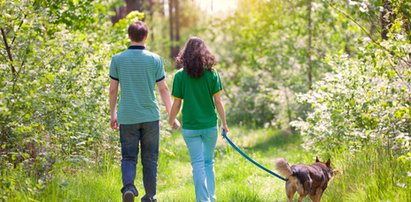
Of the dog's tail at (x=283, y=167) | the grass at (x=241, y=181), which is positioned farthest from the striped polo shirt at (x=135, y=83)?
the dog's tail at (x=283, y=167)

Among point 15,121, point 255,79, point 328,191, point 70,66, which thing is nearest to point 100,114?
point 70,66

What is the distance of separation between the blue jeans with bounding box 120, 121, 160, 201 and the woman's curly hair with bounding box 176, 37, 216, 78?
69cm

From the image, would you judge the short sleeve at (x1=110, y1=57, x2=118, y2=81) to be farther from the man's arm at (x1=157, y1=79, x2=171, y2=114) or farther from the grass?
the grass

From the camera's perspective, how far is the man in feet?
20.1

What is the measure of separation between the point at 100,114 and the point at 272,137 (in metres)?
6.47

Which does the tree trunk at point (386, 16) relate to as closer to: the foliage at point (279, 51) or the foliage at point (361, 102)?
the foliage at point (361, 102)

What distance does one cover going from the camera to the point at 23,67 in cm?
663

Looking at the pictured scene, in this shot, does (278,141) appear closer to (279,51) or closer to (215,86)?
(279,51)

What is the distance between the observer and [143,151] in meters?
6.36

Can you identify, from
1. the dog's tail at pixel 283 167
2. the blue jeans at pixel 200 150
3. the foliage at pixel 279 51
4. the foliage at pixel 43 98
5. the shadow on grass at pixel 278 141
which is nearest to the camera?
the dog's tail at pixel 283 167

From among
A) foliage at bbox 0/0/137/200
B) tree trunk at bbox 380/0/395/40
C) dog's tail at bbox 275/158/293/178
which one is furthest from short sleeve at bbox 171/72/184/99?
tree trunk at bbox 380/0/395/40

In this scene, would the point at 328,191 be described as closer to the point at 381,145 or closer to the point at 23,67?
the point at 381,145

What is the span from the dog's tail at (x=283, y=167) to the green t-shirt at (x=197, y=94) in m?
Result: 0.88

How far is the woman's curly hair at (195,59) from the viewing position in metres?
6.06
